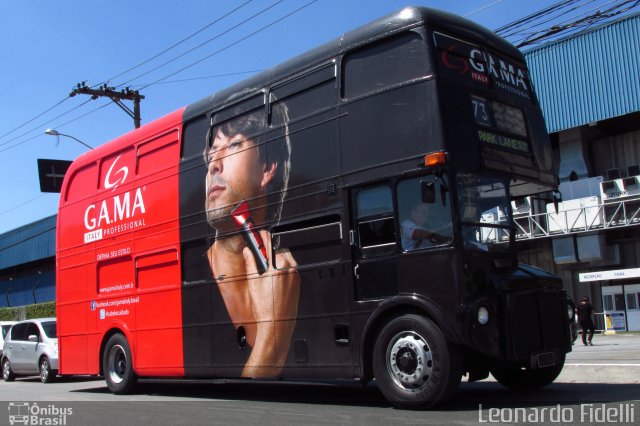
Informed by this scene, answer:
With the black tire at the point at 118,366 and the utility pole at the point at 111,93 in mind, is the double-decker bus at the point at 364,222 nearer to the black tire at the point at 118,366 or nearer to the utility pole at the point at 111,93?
the black tire at the point at 118,366

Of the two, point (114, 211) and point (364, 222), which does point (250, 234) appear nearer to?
point (364, 222)

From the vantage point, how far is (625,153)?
28.5 metres

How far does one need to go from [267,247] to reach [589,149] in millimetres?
24425

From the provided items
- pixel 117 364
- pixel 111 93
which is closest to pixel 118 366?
pixel 117 364

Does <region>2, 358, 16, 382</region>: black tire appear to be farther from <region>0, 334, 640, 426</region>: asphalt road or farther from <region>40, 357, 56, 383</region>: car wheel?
<region>0, 334, 640, 426</region>: asphalt road

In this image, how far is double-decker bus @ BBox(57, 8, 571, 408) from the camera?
7449mm

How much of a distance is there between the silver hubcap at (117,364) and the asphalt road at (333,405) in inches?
16.1

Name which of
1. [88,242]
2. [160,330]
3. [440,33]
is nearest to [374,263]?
[440,33]

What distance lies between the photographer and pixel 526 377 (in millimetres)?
9109

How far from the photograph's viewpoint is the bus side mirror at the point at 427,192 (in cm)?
730

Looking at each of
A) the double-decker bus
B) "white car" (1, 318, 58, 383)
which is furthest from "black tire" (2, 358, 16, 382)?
the double-decker bus

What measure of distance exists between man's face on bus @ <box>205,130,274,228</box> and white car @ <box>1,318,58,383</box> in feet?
31.2

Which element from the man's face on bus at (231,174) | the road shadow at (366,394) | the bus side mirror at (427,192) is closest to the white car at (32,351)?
the road shadow at (366,394)

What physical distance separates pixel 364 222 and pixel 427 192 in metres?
1.16
